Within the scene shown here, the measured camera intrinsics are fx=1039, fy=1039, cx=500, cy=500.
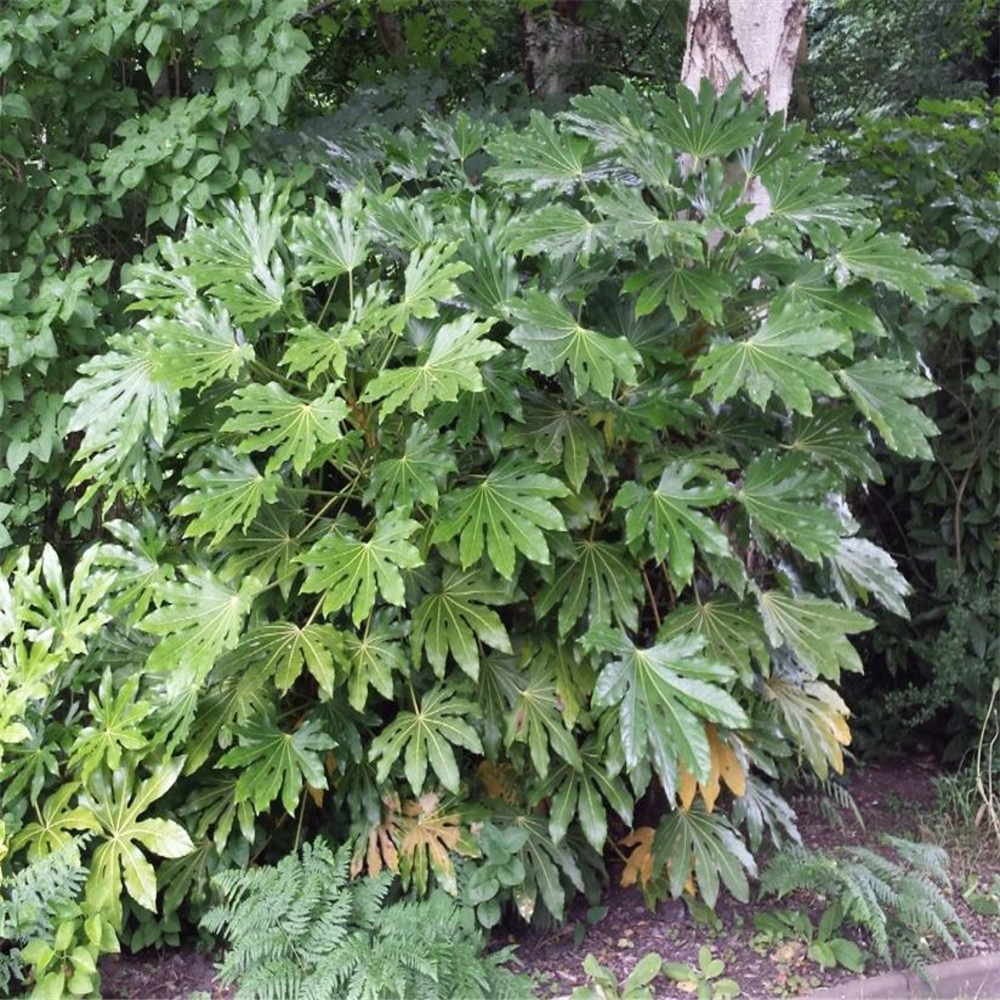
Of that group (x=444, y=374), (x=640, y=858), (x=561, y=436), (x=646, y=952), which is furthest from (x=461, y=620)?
(x=646, y=952)

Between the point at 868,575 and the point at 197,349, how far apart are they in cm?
188

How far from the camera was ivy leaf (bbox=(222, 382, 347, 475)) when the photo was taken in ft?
7.65

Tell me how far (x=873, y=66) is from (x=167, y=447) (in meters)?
5.32

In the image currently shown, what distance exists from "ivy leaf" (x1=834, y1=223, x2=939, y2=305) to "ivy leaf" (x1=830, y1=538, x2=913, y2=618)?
28.6 inches

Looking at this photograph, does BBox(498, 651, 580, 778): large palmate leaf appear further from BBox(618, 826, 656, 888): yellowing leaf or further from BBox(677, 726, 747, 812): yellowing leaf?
BBox(618, 826, 656, 888): yellowing leaf

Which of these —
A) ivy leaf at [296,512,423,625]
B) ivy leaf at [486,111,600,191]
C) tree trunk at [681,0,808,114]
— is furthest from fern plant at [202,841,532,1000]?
tree trunk at [681,0,808,114]

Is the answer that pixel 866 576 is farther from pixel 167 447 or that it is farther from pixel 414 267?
pixel 167 447

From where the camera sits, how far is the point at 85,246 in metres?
3.39

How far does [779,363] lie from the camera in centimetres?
233

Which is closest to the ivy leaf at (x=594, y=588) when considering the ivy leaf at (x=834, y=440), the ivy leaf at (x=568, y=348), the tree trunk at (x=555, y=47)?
the ivy leaf at (x=568, y=348)

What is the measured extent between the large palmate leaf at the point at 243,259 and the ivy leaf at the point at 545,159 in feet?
2.08

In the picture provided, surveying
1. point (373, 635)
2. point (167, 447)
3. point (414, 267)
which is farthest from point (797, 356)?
point (167, 447)

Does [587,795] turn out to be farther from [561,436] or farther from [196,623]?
[196,623]

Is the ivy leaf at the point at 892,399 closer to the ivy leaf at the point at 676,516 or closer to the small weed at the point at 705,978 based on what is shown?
the ivy leaf at the point at 676,516
